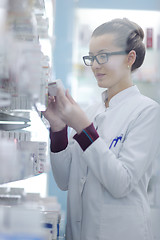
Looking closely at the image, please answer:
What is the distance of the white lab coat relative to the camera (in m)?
1.21

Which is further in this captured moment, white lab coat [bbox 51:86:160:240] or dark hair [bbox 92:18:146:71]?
dark hair [bbox 92:18:146:71]

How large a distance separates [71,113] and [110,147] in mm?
233

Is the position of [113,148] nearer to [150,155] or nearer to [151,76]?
[150,155]

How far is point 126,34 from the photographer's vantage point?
1430mm

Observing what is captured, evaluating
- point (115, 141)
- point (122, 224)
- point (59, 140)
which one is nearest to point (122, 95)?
point (115, 141)

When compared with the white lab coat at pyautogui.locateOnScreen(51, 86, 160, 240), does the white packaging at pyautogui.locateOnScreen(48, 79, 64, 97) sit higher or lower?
higher

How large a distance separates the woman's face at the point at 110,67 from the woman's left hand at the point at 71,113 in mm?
246

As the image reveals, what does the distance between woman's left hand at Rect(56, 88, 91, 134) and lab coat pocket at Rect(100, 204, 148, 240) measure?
1.20 feet

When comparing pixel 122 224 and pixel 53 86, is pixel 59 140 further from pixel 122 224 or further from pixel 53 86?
pixel 122 224

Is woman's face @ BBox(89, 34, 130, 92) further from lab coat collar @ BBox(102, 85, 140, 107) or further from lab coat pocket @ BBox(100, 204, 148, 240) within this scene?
lab coat pocket @ BBox(100, 204, 148, 240)

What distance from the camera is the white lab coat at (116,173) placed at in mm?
1214

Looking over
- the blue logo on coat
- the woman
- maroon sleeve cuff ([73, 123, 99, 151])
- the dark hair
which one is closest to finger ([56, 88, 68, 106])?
the woman

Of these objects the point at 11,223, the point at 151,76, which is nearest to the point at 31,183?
the point at 11,223

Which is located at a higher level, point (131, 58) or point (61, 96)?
point (131, 58)
